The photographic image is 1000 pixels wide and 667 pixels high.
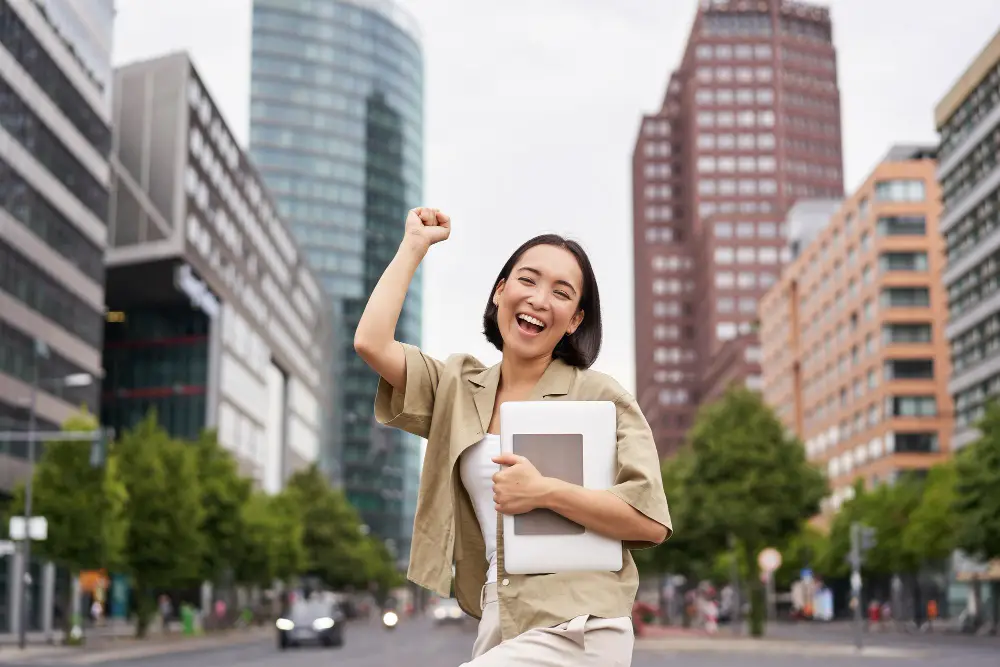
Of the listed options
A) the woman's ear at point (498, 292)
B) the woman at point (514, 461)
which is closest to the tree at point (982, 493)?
the woman's ear at point (498, 292)

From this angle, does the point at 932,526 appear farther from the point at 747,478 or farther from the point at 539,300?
the point at 539,300

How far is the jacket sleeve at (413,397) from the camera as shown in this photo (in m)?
3.30

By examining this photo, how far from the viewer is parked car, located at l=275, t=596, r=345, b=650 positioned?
133 ft

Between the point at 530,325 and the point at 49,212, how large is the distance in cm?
5547

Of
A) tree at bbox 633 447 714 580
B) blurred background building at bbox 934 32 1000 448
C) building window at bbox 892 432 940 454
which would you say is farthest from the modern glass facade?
blurred background building at bbox 934 32 1000 448

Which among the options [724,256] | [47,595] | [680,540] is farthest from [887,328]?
[724,256]

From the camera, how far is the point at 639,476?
298 centimetres

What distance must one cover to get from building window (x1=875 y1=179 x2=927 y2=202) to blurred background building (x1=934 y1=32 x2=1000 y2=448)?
12.4 m

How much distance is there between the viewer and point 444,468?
328 cm

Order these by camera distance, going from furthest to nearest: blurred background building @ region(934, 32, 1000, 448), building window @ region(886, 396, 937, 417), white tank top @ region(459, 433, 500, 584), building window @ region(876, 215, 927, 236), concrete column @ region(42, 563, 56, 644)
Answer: building window @ region(876, 215, 927, 236) → building window @ region(886, 396, 937, 417) → blurred background building @ region(934, 32, 1000, 448) → concrete column @ region(42, 563, 56, 644) → white tank top @ region(459, 433, 500, 584)

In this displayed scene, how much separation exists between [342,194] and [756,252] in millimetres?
52879

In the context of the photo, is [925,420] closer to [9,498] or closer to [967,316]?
[967,316]

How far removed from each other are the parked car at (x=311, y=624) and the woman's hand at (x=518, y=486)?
38.6 m

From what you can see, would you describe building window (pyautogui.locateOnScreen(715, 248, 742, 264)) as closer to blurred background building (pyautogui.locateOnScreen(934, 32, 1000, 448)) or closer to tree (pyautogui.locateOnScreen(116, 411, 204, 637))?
blurred background building (pyautogui.locateOnScreen(934, 32, 1000, 448))
